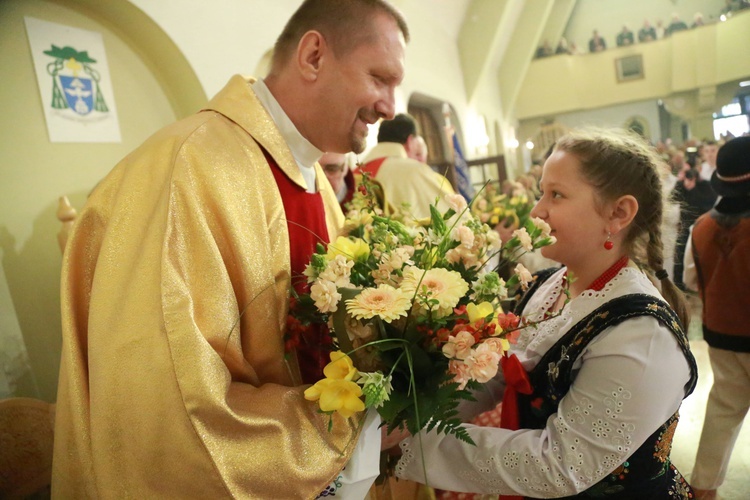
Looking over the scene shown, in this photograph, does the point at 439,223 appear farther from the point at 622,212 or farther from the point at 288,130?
the point at 622,212

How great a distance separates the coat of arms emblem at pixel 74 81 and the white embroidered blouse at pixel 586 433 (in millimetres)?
2655

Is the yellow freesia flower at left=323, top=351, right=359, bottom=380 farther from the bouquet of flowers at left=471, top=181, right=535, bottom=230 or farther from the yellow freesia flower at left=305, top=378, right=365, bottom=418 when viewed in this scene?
the bouquet of flowers at left=471, top=181, right=535, bottom=230

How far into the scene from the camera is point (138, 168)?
3.99 feet

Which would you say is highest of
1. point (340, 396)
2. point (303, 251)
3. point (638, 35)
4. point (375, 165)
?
point (638, 35)

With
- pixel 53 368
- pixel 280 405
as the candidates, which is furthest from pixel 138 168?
pixel 53 368

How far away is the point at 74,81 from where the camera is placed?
9.92ft

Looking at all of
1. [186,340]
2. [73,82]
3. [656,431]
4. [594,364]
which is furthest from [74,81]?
[656,431]

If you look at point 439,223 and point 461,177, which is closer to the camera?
point 439,223

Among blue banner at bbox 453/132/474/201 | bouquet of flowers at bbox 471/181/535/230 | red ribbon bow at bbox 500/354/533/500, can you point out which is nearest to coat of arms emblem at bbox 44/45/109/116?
bouquet of flowers at bbox 471/181/535/230

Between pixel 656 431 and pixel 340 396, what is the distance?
33.9 inches

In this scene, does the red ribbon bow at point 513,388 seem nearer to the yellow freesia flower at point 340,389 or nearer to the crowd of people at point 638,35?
the yellow freesia flower at point 340,389

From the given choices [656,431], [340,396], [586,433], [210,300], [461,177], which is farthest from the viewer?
[461,177]

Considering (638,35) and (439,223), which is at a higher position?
(638,35)

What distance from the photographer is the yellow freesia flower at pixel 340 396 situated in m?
1.00
